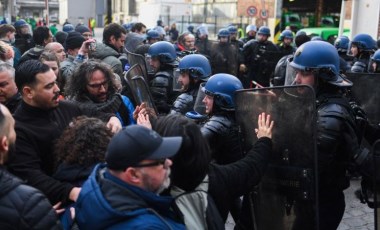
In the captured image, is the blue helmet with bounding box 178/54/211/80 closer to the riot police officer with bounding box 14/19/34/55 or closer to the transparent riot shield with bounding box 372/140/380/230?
the transparent riot shield with bounding box 372/140/380/230

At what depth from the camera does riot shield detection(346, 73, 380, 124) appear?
14.9 feet

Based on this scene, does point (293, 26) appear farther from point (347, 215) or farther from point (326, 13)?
point (347, 215)

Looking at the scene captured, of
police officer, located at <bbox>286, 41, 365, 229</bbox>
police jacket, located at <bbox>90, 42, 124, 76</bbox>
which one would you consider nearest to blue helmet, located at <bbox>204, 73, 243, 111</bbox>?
police officer, located at <bbox>286, 41, 365, 229</bbox>

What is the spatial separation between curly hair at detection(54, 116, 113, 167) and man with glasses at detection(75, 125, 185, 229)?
1.57 feet

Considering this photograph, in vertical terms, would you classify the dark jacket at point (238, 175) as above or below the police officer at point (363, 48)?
below

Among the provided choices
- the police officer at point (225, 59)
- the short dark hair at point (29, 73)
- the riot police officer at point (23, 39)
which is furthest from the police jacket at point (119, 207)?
the riot police officer at point (23, 39)

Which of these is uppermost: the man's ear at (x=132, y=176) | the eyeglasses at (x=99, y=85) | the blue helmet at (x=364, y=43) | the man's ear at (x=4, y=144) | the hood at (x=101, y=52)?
the blue helmet at (x=364, y=43)

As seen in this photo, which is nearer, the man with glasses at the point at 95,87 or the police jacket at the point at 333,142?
the police jacket at the point at 333,142

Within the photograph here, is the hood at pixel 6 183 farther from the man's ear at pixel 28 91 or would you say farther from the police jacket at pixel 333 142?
the police jacket at pixel 333 142

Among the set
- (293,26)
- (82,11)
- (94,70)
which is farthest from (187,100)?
(82,11)

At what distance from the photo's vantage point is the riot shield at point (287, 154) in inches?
97.5

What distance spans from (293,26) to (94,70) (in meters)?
20.2

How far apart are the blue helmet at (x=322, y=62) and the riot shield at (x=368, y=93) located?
1808mm

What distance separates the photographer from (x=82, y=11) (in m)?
30.2
